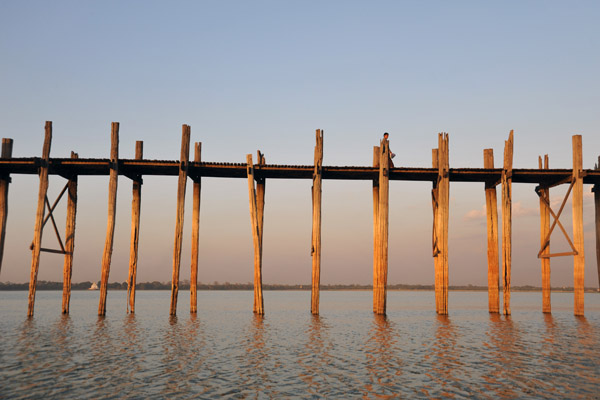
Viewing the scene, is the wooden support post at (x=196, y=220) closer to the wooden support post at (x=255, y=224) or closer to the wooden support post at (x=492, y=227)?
the wooden support post at (x=255, y=224)

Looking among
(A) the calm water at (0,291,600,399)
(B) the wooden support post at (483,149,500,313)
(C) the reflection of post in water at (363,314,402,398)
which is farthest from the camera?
(B) the wooden support post at (483,149,500,313)

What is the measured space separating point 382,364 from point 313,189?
1231 cm

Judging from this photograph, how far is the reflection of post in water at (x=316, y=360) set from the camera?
11203 mm

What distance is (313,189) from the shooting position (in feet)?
81.6

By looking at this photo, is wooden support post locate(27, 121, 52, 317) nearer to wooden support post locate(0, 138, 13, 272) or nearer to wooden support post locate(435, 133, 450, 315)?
wooden support post locate(0, 138, 13, 272)

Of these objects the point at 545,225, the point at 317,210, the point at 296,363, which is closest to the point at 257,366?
the point at 296,363

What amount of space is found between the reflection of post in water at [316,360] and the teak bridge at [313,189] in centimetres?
511

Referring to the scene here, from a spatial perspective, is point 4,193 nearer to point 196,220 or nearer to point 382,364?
point 196,220

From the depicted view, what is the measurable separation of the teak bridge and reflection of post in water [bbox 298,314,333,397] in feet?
16.8

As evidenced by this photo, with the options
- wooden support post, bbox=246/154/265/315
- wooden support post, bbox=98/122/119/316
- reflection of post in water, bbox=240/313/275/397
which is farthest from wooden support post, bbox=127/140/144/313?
reflection of post in water, bbox=240/313/275/397

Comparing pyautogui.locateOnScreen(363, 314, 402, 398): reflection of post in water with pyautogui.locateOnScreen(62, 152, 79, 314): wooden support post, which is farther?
pyautogui.locateOnScreen(62, 152, 79, 314): wooden support post

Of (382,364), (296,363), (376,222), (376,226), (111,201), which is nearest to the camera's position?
(382,364)

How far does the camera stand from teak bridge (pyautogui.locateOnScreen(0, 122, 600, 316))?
24297 millimetres

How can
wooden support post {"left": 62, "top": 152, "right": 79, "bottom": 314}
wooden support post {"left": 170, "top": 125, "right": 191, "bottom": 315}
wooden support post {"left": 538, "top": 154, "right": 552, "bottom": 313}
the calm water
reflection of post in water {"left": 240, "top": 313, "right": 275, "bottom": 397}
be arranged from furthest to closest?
wooden support post {"left": 538, "top": 154, "right": 552, "bottom": 313} → wooden support post {"left": 62, "top": 152, "right": 79, "bottom": 314} → wooden support post {"left": 170, "top": 125, "right": 191, "bottom": 315} → reflection of post in water {"left": 240, "top": 313, "right": 275, "bottom": 397} → the calm water
